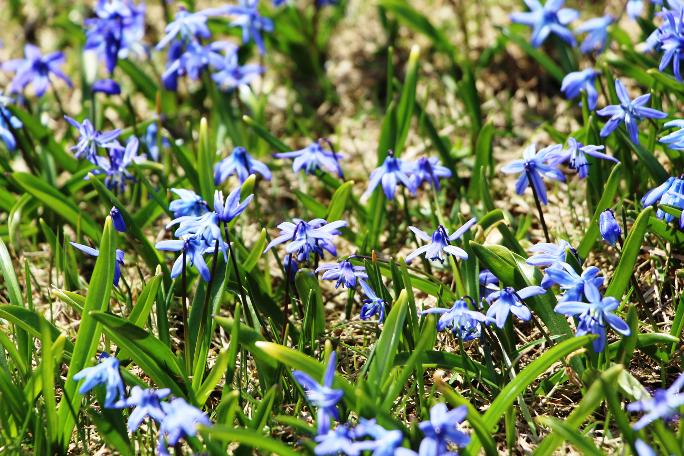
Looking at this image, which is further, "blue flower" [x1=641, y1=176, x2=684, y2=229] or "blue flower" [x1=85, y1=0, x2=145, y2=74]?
"blue flower" [x1=85, y1=0, x2=145, y2=74]

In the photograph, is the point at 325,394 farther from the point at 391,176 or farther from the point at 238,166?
the point at 238,166

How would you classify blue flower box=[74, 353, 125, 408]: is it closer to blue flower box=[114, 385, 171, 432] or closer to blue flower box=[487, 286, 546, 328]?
blue flower box=[114, 385, 171, 432]

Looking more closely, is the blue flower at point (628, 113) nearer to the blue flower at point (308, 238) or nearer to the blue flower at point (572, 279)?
the blue flower at point (572, 279)

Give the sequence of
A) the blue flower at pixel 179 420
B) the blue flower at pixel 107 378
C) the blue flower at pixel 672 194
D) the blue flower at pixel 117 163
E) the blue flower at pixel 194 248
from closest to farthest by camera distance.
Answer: the blue flower at pixel 179 420, the blue flower at pixel 107 378, the blue flower at pixel 194 248, the blue flower at pixel 672 194, the blue flower at pixel 117 163

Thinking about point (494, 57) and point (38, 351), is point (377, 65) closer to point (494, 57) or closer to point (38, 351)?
point (494, 57)

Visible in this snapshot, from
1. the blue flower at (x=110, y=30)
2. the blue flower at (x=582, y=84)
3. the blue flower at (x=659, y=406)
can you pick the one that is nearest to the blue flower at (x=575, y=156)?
the blue flower at (x=582, y=84)

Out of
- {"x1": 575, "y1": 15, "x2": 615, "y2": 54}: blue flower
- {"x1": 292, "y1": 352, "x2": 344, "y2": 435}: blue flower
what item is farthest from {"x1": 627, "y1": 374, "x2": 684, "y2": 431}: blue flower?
{"x1": 575, "y1": 15, "x2": 615, "y2": 54}: blue flower

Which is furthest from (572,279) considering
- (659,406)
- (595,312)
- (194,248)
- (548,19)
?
(548,19)
